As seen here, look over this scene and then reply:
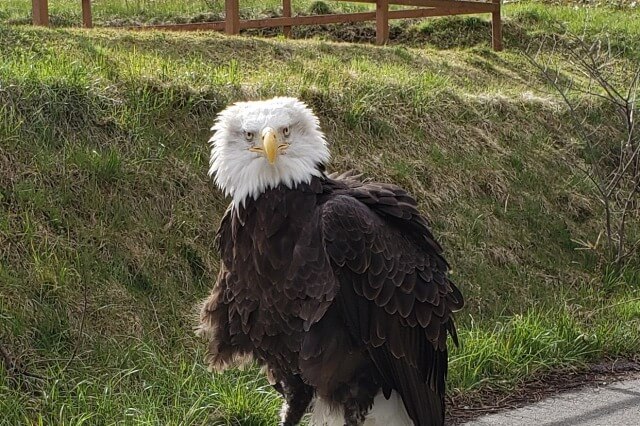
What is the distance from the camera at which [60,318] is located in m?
5.43

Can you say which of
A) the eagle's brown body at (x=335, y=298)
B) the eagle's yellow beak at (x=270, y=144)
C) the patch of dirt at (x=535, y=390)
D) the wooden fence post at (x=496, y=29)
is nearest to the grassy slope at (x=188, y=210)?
Answer: the patch of dirt at (x=535, y=390)

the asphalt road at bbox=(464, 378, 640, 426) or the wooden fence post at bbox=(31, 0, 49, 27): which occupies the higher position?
the wooden fence post at bbox=(31, 0, 49, 27)

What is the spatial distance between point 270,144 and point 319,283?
64 cm

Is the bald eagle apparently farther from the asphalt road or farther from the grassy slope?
the asphalt road

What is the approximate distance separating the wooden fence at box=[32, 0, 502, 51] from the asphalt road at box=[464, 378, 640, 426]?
6955 mm

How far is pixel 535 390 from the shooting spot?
235 inches

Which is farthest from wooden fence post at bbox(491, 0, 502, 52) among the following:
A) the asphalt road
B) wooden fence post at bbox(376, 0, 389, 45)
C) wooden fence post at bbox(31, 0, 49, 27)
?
the asphalt road

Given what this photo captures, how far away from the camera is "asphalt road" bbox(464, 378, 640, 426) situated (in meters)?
5.45

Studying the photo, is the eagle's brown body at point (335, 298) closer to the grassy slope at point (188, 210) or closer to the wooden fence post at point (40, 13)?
the grassy slope at point (188, 210)

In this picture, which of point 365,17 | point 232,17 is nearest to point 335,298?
point 232,17

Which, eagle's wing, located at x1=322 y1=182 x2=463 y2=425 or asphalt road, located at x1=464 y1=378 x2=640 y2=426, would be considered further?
asphalt road, located at x1=464 y1=378 x2=640 y2=426

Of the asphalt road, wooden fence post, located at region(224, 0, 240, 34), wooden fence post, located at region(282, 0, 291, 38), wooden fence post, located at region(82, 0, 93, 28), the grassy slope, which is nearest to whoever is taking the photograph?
the grassy slope

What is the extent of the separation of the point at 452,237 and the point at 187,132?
2.37 m

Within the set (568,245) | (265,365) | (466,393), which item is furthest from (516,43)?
(265,365)
